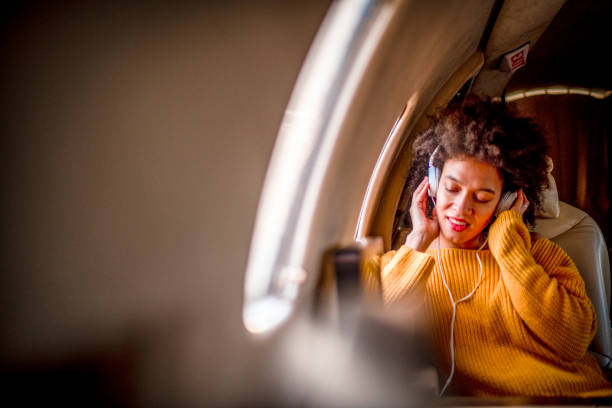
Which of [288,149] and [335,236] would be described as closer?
[288,149]

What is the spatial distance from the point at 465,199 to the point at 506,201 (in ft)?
0.37

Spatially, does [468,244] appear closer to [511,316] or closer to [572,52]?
[511,316]

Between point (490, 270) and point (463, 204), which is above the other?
point (463, 204)

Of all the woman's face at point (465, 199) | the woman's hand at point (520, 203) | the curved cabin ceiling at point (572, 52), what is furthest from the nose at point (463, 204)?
the curved cabin ceiling at point (572, 52)

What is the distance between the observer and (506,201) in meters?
0.85

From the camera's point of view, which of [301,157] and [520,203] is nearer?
[301,157]

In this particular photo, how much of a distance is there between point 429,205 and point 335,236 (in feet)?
1.08

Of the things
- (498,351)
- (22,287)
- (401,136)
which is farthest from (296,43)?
(498,351)

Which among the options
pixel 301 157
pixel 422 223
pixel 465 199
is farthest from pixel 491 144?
pixel 301 157

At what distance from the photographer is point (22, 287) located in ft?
0.78

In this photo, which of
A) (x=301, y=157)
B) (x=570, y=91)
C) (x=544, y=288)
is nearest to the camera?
(x=301, y=157)

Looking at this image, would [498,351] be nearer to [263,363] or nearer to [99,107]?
[263,363]

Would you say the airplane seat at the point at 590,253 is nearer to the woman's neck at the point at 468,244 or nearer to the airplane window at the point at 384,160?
the woman's neck at the point at 468,244

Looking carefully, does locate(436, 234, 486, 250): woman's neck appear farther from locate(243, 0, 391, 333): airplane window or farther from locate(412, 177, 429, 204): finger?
locate(243, 0, 391, 333): airplane window
